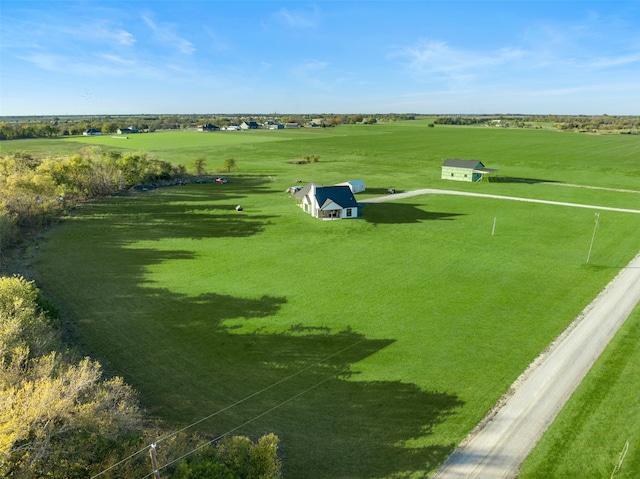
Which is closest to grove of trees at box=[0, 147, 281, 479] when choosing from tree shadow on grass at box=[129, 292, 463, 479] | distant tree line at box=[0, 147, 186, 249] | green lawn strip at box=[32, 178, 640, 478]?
tree shadow on grass at box=[129, 292, 463, 479]

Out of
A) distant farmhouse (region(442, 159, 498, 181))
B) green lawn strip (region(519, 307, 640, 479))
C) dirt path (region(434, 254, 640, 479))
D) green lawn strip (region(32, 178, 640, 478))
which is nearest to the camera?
green lawn strip (region(519, 307, 640, 479))

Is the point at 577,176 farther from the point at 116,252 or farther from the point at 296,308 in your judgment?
the point at 116,252

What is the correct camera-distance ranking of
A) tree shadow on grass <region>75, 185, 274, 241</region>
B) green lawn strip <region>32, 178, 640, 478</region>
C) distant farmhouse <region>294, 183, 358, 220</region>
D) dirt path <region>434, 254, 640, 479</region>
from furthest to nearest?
distant farmhouse <region>294, 183, 358, 220</region>, tree shadow on grass <region>75, 185, 274, 241</region>, green lawn strip <region>32, 178, 640, 478</region>, dirt path <region>434, 254, 640, 479</region>

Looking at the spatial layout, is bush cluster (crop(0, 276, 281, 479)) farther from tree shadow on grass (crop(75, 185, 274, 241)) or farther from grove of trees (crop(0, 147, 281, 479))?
tree shadow on grass (crop(75, 185, 274, 241))

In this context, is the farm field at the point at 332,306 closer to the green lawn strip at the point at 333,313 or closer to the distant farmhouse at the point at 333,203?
the green lawn strip at the point at 333,313

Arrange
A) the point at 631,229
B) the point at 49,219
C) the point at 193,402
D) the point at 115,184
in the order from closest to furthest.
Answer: the point at 193,402, the point at 631,229, the point at 49,219, the point at 115,184

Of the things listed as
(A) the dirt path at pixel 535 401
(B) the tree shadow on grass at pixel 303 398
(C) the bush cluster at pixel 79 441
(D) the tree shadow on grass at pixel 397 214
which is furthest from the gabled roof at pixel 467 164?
(C) the bush cluster at pixel 79 441

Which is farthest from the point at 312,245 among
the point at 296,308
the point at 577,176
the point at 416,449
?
the point at 577,176
